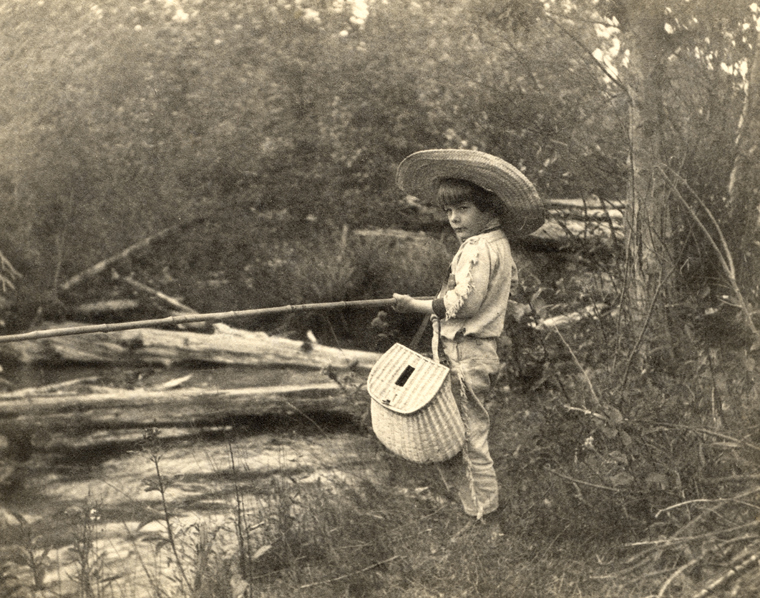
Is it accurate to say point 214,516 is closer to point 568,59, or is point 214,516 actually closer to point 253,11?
point 253,11

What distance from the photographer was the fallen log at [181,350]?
12.1ft

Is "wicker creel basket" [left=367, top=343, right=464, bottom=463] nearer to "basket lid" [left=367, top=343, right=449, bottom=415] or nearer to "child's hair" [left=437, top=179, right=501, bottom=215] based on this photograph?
"basket lid" [left=367, top=343, right=449, bottom=415]

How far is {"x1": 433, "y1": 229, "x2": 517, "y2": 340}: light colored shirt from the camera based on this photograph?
314cm

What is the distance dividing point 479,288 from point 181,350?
1.81 metres

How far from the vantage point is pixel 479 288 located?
3150 mm

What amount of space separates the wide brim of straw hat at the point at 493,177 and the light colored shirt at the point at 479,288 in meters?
0.12

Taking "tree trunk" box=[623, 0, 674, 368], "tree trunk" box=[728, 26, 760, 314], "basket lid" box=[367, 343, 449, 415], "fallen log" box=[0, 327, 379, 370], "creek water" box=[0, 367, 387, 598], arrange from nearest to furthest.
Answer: "basket lid" box=[367, 343, 449, 415], "creek water" box=[0, 367, 387, 598], "fallen log" box=[0, 327, 379, 370], "tree trunk" box=[728, 26, 760, 314], "tree trunk" box=[623, 0, 674, 368]

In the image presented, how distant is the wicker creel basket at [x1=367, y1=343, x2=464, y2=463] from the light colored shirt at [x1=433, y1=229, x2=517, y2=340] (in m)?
0.28

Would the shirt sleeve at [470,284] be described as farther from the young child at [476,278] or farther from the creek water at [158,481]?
the creek water at [158,481]

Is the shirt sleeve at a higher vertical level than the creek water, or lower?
higher

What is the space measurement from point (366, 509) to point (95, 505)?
4.20 feet

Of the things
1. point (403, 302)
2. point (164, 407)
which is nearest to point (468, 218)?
point (403, 302)

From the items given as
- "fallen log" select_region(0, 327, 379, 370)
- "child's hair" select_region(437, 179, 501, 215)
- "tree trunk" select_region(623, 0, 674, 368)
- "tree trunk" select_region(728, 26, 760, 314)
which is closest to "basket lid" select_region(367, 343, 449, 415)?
"child's hair" select_region(437, 179, 501, 215)

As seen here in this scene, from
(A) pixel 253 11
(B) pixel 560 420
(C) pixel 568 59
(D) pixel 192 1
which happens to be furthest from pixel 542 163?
(D) pixel 192 1
